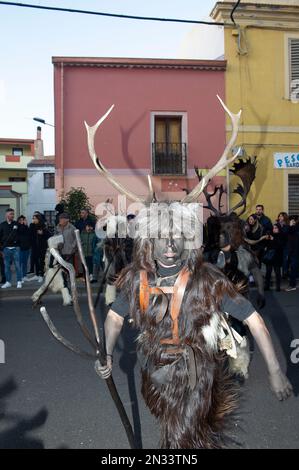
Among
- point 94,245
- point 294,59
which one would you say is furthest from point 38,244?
point 294,59

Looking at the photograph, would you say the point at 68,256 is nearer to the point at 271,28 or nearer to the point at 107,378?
the point at 107,378

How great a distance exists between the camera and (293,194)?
16.1m

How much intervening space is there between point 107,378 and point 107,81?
1443 cm

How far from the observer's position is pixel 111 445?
359 centimetres

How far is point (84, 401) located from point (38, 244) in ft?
25.9

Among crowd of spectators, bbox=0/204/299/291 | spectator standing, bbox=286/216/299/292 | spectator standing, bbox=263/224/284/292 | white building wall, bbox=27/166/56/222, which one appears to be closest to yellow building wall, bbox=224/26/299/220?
crowd of spectators, bbox=0/204/299/291

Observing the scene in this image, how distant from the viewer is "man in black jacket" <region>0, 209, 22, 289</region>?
10938 mm

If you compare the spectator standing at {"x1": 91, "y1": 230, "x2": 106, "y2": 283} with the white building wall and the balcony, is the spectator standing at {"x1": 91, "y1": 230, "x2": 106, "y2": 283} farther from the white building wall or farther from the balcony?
the white building wall

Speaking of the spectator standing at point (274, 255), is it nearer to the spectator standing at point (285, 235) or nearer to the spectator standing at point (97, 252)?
the spectator standing at point (285, 235)

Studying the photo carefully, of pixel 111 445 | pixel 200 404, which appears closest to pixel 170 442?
pixel 200 404

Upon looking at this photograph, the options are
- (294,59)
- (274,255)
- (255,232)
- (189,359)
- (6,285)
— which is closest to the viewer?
(189,359)

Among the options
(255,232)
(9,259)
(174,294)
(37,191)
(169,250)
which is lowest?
(9,259)

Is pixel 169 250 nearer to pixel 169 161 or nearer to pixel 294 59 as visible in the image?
pixel 169 161

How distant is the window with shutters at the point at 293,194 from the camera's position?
16.1 meters
